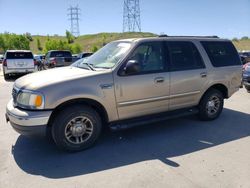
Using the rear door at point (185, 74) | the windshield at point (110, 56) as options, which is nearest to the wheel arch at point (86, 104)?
the windshield at point (110, 56)

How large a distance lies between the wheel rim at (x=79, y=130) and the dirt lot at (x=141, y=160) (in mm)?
245

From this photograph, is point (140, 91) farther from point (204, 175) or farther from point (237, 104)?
point (237, 104)

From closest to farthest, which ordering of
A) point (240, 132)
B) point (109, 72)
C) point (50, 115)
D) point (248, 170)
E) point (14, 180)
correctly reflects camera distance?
point (14, 180), point (248, 170), point (50, 115), point (109, 72), point (240, 132)

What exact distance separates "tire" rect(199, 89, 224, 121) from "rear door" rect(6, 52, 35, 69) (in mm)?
11645

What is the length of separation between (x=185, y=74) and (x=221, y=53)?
140cm

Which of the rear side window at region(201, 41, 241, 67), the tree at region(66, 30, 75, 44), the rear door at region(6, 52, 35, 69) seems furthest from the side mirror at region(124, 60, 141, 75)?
the tree at region(66, 30, 75, 44)

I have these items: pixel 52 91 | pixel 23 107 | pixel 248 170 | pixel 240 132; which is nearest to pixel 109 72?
pixel 52 91

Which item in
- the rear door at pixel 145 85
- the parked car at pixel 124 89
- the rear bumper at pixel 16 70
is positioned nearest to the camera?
the parked car at pixel 124 89

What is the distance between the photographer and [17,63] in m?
14.1

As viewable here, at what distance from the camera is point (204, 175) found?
3344 millimetres

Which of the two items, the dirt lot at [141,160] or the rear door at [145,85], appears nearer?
the dirt lot at [141,160]

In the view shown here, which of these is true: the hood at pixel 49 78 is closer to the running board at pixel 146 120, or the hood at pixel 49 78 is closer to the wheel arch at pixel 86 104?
the wheel arch at pixel 86 104

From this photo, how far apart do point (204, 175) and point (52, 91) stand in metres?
2.51

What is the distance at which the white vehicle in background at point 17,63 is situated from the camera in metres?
14.0
